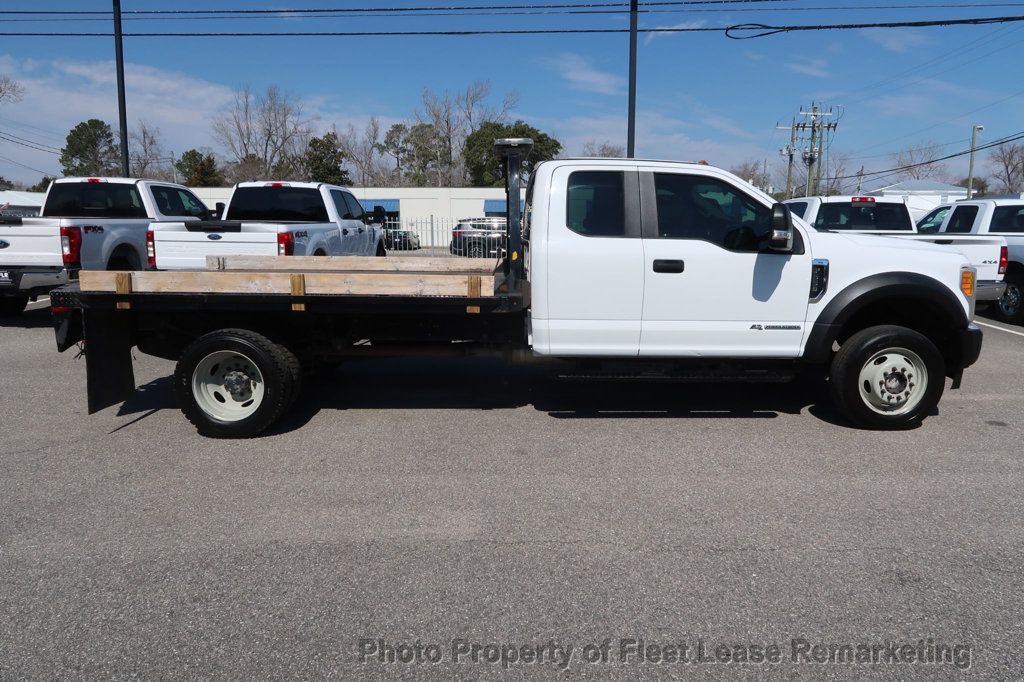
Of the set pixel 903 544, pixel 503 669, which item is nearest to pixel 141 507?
pixel 503 669

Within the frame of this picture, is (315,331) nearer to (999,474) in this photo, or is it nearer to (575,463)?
(575,463)

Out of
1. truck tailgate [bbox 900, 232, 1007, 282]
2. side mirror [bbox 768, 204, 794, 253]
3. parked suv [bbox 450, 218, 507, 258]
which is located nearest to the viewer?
side mirror [bbox 768, 204, 794, 253]

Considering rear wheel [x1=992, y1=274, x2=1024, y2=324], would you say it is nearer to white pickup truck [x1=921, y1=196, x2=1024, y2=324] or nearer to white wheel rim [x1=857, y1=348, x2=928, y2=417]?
white pickup truck [x1=921, y1=196, x2=1024, y2=324]

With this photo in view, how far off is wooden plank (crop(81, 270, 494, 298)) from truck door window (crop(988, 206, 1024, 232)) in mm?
10661

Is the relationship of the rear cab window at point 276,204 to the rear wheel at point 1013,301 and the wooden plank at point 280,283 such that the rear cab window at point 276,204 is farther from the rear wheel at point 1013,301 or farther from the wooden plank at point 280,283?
the rear wheel at point 1013,301

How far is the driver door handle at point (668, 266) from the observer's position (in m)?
5.67

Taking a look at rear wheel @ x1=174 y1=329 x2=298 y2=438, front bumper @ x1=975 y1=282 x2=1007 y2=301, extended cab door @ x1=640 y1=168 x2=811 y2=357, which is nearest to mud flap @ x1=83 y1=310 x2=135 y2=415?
rear wheel @ x1=174 y1=329 x2=298 y2=438

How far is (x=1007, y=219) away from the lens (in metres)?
12.4

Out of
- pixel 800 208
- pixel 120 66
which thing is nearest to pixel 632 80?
pixel 800 208

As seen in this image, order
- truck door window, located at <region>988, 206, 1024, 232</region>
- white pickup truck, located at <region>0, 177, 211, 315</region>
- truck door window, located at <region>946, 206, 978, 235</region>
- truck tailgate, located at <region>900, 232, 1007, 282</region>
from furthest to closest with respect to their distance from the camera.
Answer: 1. truck door window, located at <region>946, 206, 978, 235</region>
2. truck door window, located at <region>988, 206, 1024, 232</region>
3. truck tailgate, located at <region>900, 232, 1007, 282</region>
4. white pickup truck, located at <region>0, 177, 211, 315</region>

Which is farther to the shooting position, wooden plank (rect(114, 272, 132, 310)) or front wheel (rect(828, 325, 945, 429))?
front wheel (rect(828, 325, 945, 429))

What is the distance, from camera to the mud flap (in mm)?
5680

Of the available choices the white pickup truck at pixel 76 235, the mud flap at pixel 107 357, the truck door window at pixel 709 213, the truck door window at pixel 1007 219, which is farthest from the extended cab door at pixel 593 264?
the truck door window at pixel 1007 219

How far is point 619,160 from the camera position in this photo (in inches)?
230
